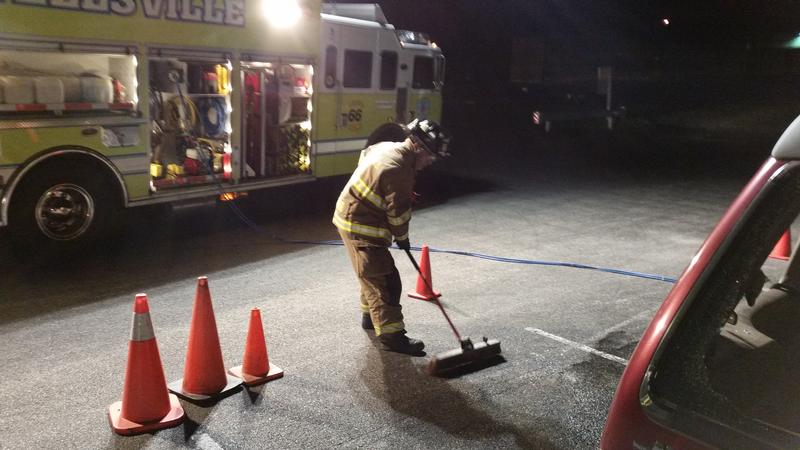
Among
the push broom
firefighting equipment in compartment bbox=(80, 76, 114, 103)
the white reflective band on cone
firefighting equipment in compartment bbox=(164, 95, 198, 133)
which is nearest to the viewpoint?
the white reflective band on cone

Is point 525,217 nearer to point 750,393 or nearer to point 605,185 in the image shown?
point 605,185

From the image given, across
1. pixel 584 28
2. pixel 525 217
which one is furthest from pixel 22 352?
pixel 584 28

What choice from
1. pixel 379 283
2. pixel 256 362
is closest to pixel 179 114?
pixel 379 283

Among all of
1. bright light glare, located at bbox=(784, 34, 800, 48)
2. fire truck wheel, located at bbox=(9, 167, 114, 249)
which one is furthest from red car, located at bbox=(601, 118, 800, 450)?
bright light glare, located at bbox=(784, 34, 800, 48)

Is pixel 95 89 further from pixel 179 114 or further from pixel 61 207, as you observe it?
pixel 179 114

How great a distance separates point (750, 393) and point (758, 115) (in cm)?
3009

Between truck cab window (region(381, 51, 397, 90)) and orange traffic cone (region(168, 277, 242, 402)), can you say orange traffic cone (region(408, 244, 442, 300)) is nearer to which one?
orange traffic cone (region(168, 277, 242, 402))

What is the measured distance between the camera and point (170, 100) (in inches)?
344

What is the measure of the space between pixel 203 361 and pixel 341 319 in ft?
5.56

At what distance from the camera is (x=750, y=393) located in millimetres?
2225

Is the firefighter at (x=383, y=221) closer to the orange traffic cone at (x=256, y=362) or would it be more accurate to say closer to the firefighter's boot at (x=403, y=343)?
the firefighter's boot at (x=403, y=343)

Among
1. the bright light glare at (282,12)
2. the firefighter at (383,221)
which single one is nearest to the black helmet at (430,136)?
the firefighter at (383,221)

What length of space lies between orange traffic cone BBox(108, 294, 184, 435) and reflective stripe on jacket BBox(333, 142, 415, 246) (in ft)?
5.53

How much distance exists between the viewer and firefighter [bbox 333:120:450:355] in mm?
4926
